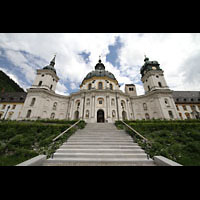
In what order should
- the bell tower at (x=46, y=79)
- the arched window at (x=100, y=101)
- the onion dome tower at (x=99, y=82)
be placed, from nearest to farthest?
1. the arched window at (x=100, y=101)
2. the bell tower at (x=46, y=79)
3. the onion dome tower at (x=99, y=82)

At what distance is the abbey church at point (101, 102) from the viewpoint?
81.5ft

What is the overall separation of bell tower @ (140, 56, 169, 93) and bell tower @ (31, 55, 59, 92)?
3165 cm

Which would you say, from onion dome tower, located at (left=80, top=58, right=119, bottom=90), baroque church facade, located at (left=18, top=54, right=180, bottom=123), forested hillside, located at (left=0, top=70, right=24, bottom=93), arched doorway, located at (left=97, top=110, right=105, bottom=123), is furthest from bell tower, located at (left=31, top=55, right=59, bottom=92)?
forested hillside, located at (left=0, top=70, right=24, bottom=93)

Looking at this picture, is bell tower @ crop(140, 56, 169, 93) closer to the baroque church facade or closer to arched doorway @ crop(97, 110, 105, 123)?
the baroque church facade

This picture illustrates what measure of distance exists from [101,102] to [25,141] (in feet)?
67.1

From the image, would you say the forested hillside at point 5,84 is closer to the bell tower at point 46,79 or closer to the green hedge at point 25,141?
the bell tower at point 46,79

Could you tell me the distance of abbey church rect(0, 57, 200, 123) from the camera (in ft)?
81.5

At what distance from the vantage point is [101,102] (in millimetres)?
26047

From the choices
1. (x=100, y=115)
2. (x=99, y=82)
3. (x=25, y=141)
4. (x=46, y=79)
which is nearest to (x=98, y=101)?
(x=100, y=115)

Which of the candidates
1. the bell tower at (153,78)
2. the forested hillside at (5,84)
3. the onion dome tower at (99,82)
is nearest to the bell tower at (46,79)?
the onion dome tower at (99,82)
